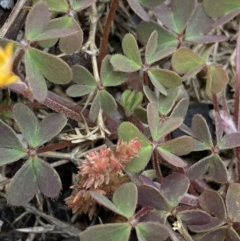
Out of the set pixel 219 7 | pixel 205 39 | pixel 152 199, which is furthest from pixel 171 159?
pixel 219 7

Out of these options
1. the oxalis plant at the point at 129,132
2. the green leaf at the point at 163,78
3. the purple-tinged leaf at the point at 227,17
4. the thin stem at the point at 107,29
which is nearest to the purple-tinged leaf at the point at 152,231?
the oxalis plant at the point at 129,132

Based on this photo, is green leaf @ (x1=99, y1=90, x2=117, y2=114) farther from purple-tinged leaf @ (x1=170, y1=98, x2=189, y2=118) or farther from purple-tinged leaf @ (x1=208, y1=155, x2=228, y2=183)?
purple-tinged leaf @ (x1=208, y1=155, x2=228, y2=183)

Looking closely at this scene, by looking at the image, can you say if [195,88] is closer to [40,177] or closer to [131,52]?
[131,52]

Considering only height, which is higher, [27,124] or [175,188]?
[27,124]

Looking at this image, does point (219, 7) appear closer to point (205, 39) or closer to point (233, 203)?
point (205, 39)

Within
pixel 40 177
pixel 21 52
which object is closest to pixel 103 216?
pixel 40 177
